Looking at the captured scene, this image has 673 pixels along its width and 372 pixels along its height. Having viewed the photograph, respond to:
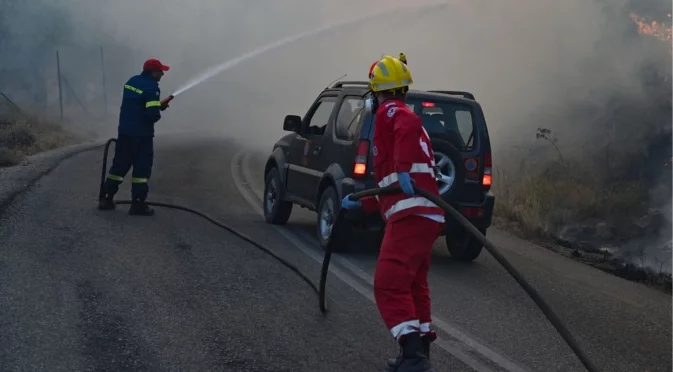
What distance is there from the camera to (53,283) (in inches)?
284

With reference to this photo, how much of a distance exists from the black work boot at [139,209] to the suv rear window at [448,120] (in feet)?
12.1

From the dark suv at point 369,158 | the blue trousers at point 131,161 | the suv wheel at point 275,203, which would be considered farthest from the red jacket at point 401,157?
the blue trousers at point 131,161

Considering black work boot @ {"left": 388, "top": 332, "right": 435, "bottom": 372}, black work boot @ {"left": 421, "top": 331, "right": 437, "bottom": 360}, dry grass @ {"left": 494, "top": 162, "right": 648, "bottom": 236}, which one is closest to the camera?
black work boot @ {"left": 388, "top": 332, "right": 435, "bottom": 372}

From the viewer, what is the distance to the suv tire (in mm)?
8914

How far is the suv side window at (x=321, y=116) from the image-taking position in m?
10.4

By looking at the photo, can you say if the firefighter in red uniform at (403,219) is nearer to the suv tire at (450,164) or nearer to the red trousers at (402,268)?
the red trousers at (402,268)

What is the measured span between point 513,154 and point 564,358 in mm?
12953

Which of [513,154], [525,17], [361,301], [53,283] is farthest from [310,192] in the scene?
[525,17]

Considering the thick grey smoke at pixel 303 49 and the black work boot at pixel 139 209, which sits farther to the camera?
the thick grey smoke at pixel 303 49

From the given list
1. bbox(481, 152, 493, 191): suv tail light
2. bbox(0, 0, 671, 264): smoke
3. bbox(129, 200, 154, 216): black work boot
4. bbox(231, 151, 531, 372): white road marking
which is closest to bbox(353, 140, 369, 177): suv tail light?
bbox(231, 151, 531, 372): white road marking

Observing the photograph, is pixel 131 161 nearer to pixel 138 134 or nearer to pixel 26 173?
pixel 138 134

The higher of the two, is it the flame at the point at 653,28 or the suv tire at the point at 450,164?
the flame at the point at 653,28

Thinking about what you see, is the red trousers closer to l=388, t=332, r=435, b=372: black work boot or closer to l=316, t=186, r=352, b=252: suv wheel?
l=388, t=332, r=435, b=372: black work boot

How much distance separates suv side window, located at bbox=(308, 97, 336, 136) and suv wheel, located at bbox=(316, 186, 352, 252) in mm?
917
